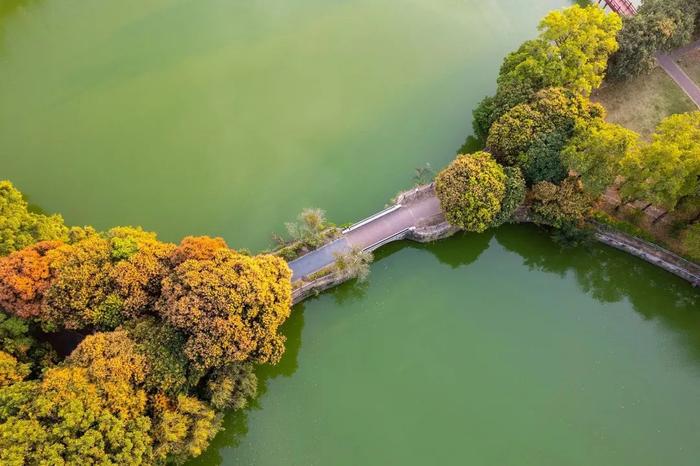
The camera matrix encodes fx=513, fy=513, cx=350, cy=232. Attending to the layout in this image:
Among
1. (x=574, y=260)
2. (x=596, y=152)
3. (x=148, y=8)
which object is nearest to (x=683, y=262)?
(x=574, y=260)

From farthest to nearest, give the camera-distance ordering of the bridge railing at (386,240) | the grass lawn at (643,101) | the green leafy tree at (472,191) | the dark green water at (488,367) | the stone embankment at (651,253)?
the grass lawn at (643,101)
the stone embankment at (651,253)
the bridge railing at (386,240)
the green leafy tree at (472,191)
the dark green water at (488,367)

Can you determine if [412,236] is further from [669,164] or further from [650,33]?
[650,33]

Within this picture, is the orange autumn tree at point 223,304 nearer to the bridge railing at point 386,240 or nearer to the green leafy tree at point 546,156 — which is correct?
the bridge railing at point 386,240

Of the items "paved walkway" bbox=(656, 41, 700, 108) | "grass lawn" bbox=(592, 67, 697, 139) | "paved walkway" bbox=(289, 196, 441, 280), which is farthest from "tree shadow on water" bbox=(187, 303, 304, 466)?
"paved walkway" bbox=(656, 41, 700, 108)

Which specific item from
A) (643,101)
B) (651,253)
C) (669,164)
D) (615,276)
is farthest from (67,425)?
(643,101)

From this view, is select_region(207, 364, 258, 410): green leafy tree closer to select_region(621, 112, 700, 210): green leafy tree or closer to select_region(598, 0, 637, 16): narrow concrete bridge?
select_region(621, 112, 700, 210): green leafy tree

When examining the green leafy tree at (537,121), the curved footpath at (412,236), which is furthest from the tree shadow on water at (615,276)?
the green leafy tree at (537,121)
